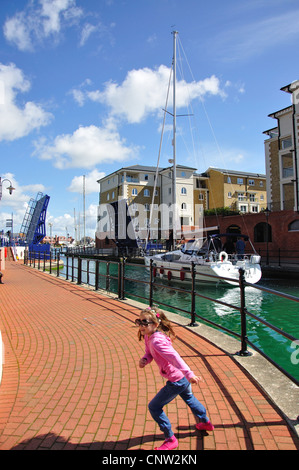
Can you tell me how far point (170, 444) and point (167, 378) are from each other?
506 mm

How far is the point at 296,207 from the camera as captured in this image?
25.2 metres

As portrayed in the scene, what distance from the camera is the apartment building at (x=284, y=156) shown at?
2734cm

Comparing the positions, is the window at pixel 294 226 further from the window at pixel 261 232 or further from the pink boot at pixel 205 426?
the pink boot at pixel 205 426

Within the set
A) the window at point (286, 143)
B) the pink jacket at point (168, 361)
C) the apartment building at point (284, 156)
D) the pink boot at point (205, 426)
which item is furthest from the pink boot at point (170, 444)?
the window at point (286, 143)

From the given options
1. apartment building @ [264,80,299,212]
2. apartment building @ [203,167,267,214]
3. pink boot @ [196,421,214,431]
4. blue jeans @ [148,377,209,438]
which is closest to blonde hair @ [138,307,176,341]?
blue jeans @ [148,377,209,438]

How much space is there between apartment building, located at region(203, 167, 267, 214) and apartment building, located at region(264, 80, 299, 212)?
17024 mm

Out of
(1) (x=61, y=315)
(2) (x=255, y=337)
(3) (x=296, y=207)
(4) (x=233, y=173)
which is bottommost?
(2) (x=255, y=337)

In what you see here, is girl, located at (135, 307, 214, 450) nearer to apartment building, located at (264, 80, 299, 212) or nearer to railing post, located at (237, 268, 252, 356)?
railing post, located at (237, 268, 252, 356)

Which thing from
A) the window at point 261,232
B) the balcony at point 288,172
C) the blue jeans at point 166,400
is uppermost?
the balcony at point 288,172

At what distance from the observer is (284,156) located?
→ 101 feet

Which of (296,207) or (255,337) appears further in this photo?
(296,207)

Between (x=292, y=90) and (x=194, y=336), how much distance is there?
1104 inches

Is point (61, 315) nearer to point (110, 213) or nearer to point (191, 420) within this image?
point (191, 420)
